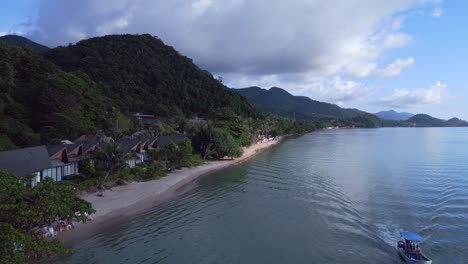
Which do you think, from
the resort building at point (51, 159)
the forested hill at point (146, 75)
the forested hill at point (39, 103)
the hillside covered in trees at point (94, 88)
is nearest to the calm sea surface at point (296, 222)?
the resort building at point (51, 159)

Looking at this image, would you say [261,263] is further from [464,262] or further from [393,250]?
[464,262]

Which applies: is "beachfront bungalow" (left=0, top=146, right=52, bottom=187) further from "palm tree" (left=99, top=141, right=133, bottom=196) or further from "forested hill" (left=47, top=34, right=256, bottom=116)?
"forested hill" (left=47, top=34, right=256, bottom=116)

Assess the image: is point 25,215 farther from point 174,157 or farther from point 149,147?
point 149,147

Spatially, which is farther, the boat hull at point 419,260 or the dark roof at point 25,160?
the dark roof at point 25,160

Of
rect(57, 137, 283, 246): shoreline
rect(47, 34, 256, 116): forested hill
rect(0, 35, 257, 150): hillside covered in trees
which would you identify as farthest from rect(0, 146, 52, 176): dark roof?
rect(47, 34, 256, 116): forested hill

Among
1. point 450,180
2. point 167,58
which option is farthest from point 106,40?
point 450,180

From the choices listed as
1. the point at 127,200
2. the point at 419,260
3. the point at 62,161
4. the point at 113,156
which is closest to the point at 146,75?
the point at 62,161

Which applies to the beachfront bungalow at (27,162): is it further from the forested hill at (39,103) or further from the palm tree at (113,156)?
the forested hill at (39,103)
